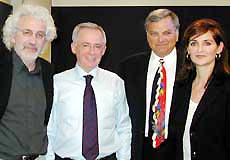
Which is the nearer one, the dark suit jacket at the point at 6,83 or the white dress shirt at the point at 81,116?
the dark suit jacket at the point at 6,83

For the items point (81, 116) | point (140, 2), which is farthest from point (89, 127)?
point (140, 2)

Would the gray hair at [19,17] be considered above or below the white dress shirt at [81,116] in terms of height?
above

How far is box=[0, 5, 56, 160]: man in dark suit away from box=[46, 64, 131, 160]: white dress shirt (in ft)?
0.22

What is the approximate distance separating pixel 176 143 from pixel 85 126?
59 centimetres

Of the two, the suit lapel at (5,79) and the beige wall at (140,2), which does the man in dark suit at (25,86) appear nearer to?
the suit lapel at (5,79)

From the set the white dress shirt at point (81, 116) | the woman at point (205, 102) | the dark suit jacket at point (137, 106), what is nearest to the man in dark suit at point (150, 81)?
the dark suit jacket at point (137, 106)

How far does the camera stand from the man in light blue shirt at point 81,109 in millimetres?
2457

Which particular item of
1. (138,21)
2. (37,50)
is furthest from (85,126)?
(138,21)

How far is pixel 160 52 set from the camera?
109 inches

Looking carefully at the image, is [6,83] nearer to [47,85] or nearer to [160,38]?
[47,85]

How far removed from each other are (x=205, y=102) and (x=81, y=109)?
2.54 feet

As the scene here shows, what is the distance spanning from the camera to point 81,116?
2.48 metres

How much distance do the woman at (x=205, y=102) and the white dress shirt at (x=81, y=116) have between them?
1.21 ft

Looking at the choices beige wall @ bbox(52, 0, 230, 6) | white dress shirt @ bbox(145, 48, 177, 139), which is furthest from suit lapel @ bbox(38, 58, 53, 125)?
beige wall @ bbox(52, 0, 230, 6)
